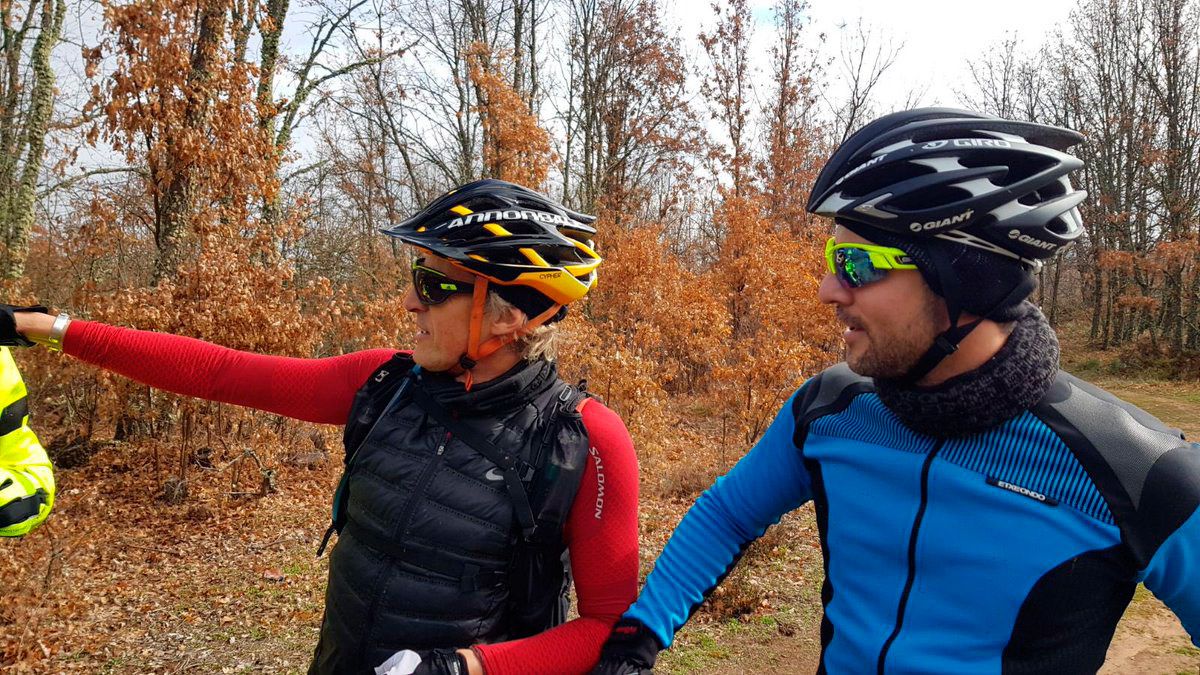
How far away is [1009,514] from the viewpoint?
4.64 feet

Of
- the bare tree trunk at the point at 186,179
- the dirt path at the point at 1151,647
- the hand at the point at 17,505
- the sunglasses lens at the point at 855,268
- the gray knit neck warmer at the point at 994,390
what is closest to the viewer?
the gray knit neck warmer at the point at 994,390

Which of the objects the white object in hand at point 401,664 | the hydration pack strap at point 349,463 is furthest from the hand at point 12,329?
the white object in hand at point 401,664

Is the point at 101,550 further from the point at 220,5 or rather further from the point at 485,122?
the point at 485,122

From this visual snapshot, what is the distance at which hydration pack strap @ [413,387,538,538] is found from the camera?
181 cm

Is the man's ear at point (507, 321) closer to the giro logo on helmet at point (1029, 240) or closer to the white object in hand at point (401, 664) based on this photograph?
the white object in hand at point (401, 664)

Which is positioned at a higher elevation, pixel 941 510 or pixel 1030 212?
pixel 1030 212

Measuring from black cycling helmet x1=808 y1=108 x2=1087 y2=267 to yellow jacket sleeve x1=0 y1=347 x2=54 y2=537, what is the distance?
9.16ft

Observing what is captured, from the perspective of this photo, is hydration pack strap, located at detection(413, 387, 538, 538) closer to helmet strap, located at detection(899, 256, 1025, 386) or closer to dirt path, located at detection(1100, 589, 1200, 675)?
helmet strap, located at detection(899, 256, 1025, 386)

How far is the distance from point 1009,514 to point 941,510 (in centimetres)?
13

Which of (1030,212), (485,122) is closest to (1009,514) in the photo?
(1030,212)

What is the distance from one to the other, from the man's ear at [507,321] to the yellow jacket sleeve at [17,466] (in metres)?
1.67

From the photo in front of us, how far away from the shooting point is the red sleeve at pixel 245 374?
2195mm

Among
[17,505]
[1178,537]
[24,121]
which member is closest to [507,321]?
[1178,537]

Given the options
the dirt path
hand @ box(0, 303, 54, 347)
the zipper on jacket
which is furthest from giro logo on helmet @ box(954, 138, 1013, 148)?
the dirt path
